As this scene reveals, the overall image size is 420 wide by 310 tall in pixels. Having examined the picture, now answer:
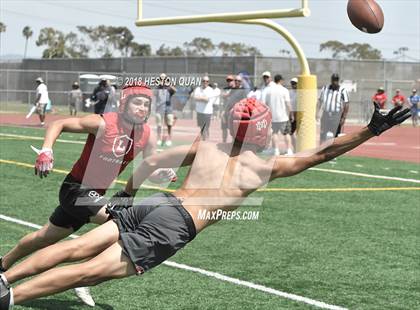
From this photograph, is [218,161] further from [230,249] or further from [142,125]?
[230,249]

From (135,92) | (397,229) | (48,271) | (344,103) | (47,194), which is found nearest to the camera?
(48,271)

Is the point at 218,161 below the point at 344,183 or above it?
above

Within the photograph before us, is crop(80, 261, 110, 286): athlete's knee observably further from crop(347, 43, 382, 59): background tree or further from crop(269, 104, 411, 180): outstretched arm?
crop(347, 43, 382, 59): background tree

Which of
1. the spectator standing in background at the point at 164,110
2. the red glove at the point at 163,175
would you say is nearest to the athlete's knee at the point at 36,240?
the red glove at the point at 163,175

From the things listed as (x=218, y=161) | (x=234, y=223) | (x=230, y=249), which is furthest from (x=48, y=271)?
(x=234, y=223)

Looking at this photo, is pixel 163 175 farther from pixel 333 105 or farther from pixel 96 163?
pixel 333 105

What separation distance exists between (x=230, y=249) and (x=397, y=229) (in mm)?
2490

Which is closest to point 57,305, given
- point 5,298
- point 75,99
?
point 5,298

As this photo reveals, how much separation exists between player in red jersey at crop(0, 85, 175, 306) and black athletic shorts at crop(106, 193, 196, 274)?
37.6 inches

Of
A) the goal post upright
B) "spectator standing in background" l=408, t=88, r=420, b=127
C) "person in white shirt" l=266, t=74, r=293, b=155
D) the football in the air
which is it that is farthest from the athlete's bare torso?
"spectator standing in background" l=408, t=88, r=420, b=127

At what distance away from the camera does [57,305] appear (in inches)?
232

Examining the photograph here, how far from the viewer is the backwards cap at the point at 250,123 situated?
500 centimetres

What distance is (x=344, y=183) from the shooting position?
1377 centimetres

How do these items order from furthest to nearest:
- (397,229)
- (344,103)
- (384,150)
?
(384,150), (344,103), (397,229)
